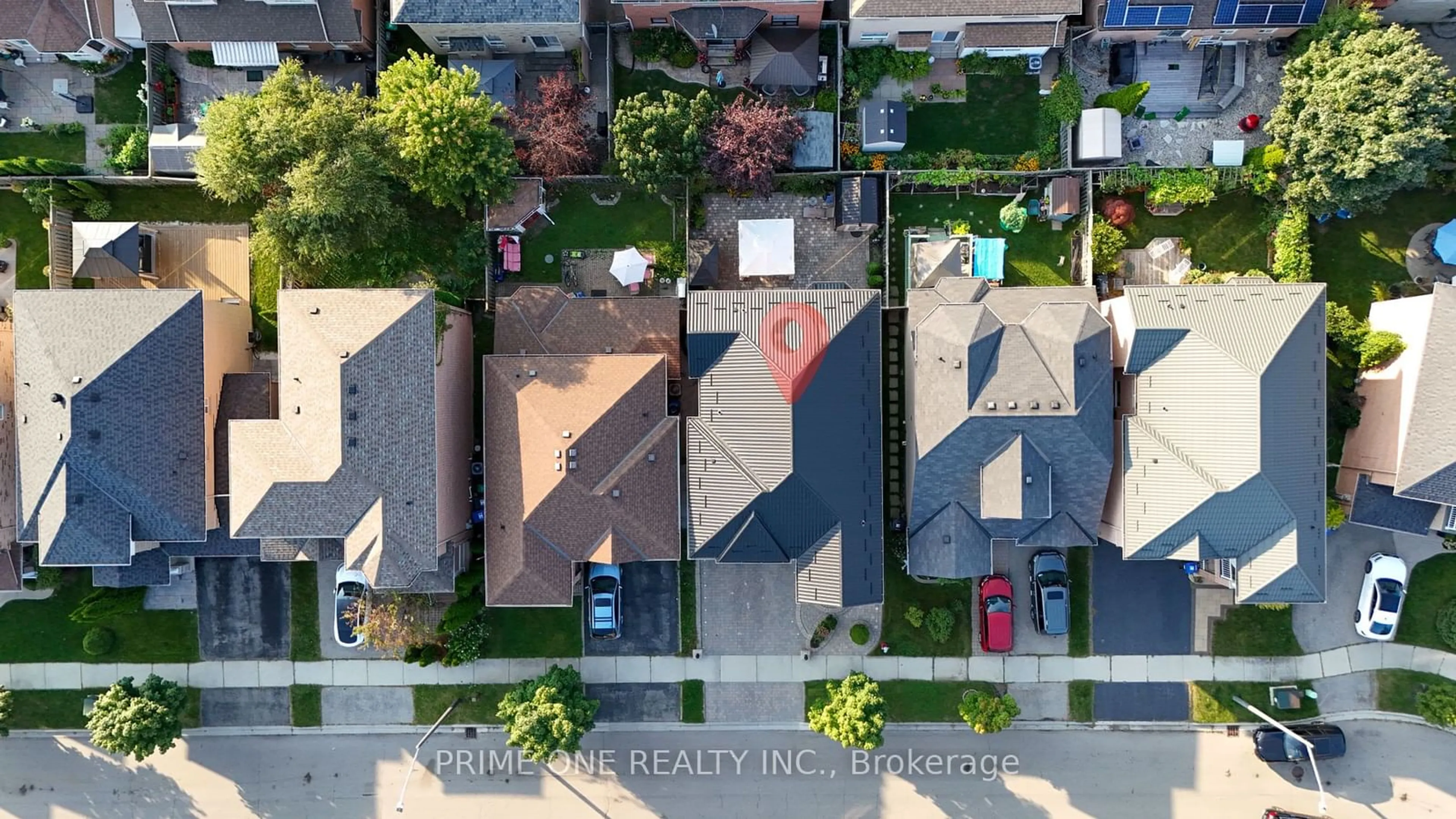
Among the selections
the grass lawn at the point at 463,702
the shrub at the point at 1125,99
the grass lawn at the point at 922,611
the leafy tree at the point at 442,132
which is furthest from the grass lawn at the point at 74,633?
the shrub at the point at 1125,99

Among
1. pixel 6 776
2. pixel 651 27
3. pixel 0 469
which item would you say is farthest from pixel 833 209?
pixel 6 776

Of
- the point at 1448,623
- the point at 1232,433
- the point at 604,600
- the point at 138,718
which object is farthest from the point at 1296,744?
the point at 138,718

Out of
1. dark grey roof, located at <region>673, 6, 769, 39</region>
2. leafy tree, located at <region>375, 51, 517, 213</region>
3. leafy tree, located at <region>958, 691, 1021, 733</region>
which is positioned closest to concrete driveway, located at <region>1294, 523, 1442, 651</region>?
leafy tree, located at <region>958, 691, 1021, 733</region>

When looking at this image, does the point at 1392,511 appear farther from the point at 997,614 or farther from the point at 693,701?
the point at 693,701

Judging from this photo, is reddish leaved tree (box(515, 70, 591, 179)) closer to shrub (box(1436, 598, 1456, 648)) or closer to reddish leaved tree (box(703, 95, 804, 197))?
reddish leaved tree (box(703, 95, 804, 197))

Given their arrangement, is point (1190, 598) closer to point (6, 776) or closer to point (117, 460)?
point (117, 460)
